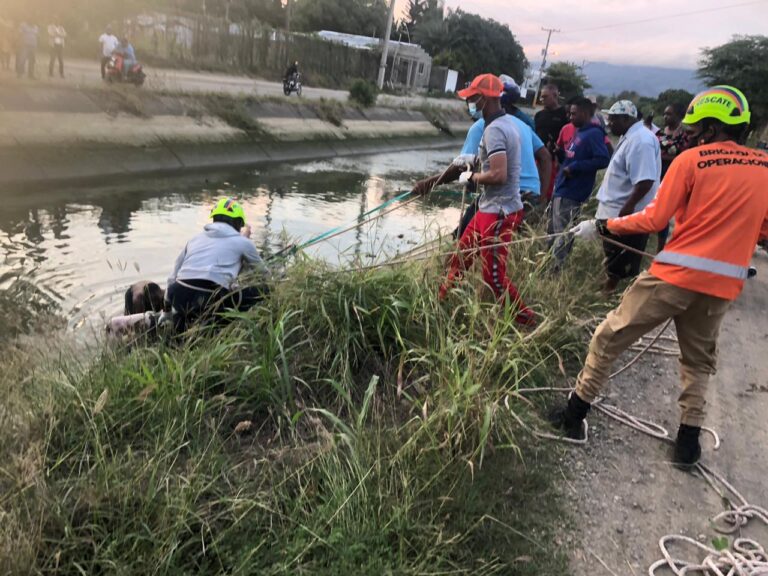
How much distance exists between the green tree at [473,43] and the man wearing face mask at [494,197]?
55428 millimetres

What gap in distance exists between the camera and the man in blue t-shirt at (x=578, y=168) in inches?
223

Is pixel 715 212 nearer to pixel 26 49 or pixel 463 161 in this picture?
pixel 463 161

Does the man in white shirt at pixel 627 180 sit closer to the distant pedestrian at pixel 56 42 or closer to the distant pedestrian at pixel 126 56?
the distant pedestrian at pixel 126 56

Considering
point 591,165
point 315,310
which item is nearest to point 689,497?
point 315,310

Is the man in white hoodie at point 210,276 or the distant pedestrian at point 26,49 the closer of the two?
the man in white hoodie at point 210,276

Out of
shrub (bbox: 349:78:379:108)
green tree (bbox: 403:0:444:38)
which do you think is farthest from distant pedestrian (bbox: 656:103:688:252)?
green tree (bbox: 403:0:444:38)

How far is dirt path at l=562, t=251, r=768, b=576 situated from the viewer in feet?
8.23

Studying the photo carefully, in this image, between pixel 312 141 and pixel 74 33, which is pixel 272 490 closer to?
pixel 312 141

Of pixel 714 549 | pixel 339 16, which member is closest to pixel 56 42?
pixel 714 549

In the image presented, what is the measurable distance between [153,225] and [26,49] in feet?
23.2

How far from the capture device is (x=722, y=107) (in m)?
2.91

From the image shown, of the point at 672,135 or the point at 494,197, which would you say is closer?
the point at 494,197

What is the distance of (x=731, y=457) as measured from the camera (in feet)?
10.7

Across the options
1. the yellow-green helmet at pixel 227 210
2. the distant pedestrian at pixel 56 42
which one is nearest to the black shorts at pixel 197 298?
the yellow-green helmet at pixel 227 210
